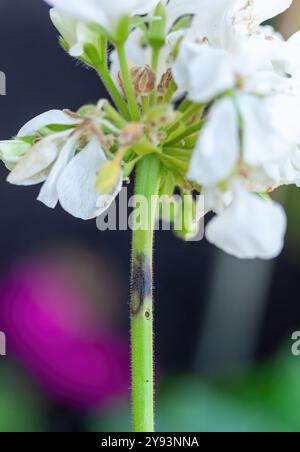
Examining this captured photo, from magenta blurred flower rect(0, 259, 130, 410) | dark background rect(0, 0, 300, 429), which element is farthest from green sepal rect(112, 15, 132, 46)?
dark background rect(0, 0, 300, 429)

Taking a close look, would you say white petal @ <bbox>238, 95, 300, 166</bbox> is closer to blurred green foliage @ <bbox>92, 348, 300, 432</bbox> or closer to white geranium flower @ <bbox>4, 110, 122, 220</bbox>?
white geranium flower @ <bbox>4, 110, 122, 220</bbox>

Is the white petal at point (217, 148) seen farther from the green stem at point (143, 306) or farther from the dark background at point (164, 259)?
the dark background at point (164, 259)

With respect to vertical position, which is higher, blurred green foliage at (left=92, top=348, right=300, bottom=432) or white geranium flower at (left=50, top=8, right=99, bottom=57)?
white geranium flower at (left=50, top=8, right=99, bottom=57)

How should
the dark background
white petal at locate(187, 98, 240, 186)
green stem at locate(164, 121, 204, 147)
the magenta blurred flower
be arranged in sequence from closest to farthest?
white petal at locate(187, 98, 240, 186) → green stem at locate(164, 121, 204, 147) → the magenta blurred flower → the dark background

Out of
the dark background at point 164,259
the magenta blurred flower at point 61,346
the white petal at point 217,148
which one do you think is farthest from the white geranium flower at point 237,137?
the dark background at point 164,259

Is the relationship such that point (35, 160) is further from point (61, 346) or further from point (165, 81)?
point (61, 346)

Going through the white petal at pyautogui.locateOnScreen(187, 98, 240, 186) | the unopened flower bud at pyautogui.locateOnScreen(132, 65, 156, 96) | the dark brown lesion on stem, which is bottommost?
the dark brown lesion on stem

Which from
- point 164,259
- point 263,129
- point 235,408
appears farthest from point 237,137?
point 164,259

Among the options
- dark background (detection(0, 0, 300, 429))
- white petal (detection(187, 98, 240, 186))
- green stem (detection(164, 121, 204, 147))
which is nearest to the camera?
white petal (detection(187, 98, 240, 186))
